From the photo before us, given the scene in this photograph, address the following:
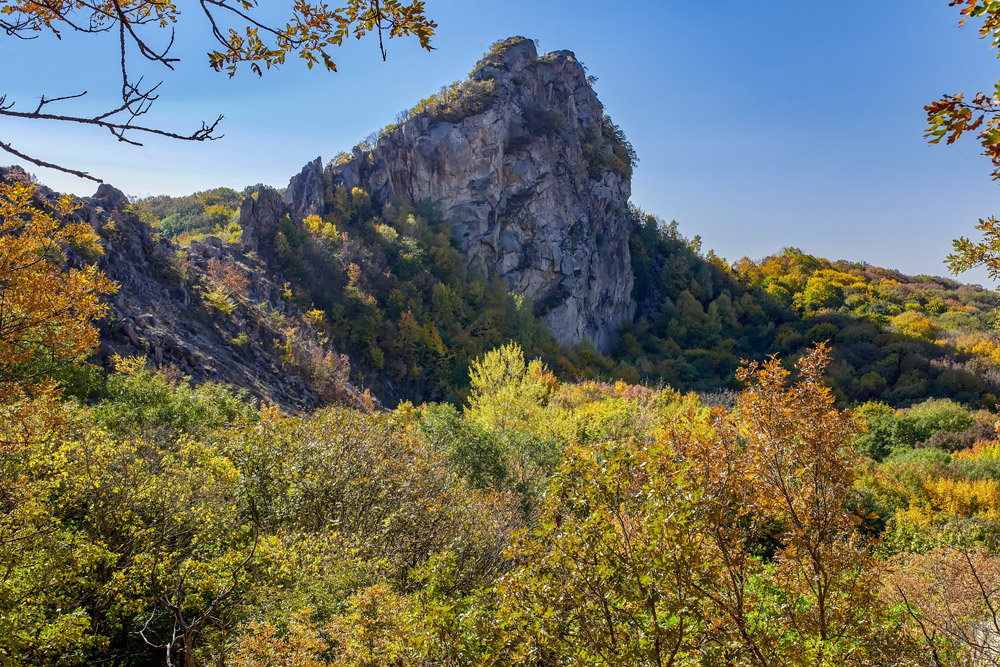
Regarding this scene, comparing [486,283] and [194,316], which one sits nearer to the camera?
[194,316]

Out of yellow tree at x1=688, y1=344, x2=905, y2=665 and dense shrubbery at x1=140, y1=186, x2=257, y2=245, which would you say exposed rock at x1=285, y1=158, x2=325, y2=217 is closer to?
dense shrubbery at x1=140, y1=186, x2=257, y2=245

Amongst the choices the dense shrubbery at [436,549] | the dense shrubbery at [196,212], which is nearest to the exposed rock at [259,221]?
the dense shrubbery at [196,212]

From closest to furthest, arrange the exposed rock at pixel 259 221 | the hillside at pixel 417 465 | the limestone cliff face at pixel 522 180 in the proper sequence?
the hillside at pixel 417 465, the exposed rock at pixel 259 221, the limestone cliff face at pixel 522 180

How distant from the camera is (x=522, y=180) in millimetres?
41594

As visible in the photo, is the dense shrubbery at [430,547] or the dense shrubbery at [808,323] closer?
the dense shrubbery at [430,547]

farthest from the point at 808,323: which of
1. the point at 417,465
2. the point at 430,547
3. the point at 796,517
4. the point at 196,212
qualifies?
the point at 196,212

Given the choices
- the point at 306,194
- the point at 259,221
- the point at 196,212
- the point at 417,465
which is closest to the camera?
the point at 417,465

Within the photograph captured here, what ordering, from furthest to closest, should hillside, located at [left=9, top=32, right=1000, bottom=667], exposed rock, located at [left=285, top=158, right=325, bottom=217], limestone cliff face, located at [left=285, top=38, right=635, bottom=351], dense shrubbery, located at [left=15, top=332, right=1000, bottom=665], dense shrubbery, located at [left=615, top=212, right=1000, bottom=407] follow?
1. limestone cliff face, located at [left=285, top=38, right=635, bottom=351]
2. exposed rock, located at [left=285, top=158, right=325, bottom=217]
3. dense shrubbery, located at [left=615, top=212, right=1000, bottom=407]
4. hillside, located at [left=9, top=32, right=1000, bottom=667]
5. dense shrubbery, located at [left=15, top=332, right=1000, bottom=665]

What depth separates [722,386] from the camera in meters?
37.0

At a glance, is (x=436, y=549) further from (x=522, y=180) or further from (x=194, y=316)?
(x=522, y=180)

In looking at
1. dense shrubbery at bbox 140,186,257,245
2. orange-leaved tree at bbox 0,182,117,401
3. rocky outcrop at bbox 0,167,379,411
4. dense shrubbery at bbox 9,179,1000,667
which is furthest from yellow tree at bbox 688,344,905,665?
dense shrubbery at bbox 140,186,257,245

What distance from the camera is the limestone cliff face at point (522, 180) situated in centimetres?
3788

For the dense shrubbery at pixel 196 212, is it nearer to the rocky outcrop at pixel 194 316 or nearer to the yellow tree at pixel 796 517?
the rocky outcrop at pixel 194 316

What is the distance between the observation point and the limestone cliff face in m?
37.9
